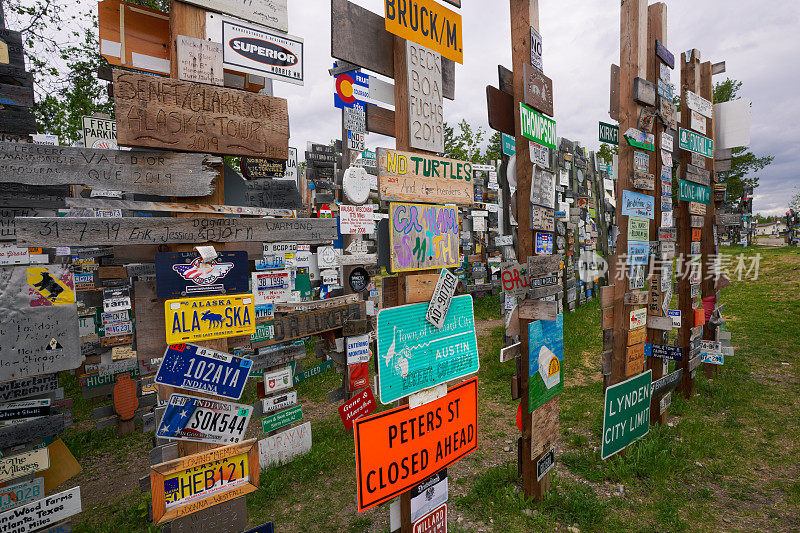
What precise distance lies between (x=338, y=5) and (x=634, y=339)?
4897 mm

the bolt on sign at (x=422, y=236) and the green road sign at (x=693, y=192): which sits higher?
the green road sign at (x=693, y=192)

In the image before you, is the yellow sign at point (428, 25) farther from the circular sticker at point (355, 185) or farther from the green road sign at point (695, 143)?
the green road sign at point (695, 143)

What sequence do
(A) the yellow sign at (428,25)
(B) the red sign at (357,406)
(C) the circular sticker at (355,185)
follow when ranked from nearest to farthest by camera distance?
(A) the yellow sign at (428,25)
(B) the red sign at (357,406)
(C) the circular sticker at (355,185)

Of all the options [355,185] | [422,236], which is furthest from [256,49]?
[355,185]

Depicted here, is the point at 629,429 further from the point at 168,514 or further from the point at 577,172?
the point at 577,172

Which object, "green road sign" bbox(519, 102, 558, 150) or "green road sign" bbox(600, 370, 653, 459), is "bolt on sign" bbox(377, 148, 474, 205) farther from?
"green road sign" bbox(600, 370, 653, 459)

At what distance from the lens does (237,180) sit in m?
2.98

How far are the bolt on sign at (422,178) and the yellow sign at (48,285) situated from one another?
111 inches

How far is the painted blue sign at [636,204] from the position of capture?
4949mm

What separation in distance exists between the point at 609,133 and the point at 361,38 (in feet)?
12.8

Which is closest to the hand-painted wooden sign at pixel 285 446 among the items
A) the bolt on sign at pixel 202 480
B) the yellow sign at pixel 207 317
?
the bolt on sign at pixel 202 480

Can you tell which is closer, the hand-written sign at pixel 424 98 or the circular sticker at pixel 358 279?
the hand-written sign at pixel 424 98

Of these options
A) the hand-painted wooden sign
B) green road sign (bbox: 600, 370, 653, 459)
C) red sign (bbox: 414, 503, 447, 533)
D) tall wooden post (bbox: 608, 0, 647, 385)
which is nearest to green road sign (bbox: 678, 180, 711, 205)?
tall wooden post (bbox: 608, 0, 647, 385)

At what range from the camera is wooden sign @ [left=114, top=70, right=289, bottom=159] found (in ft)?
7.50
